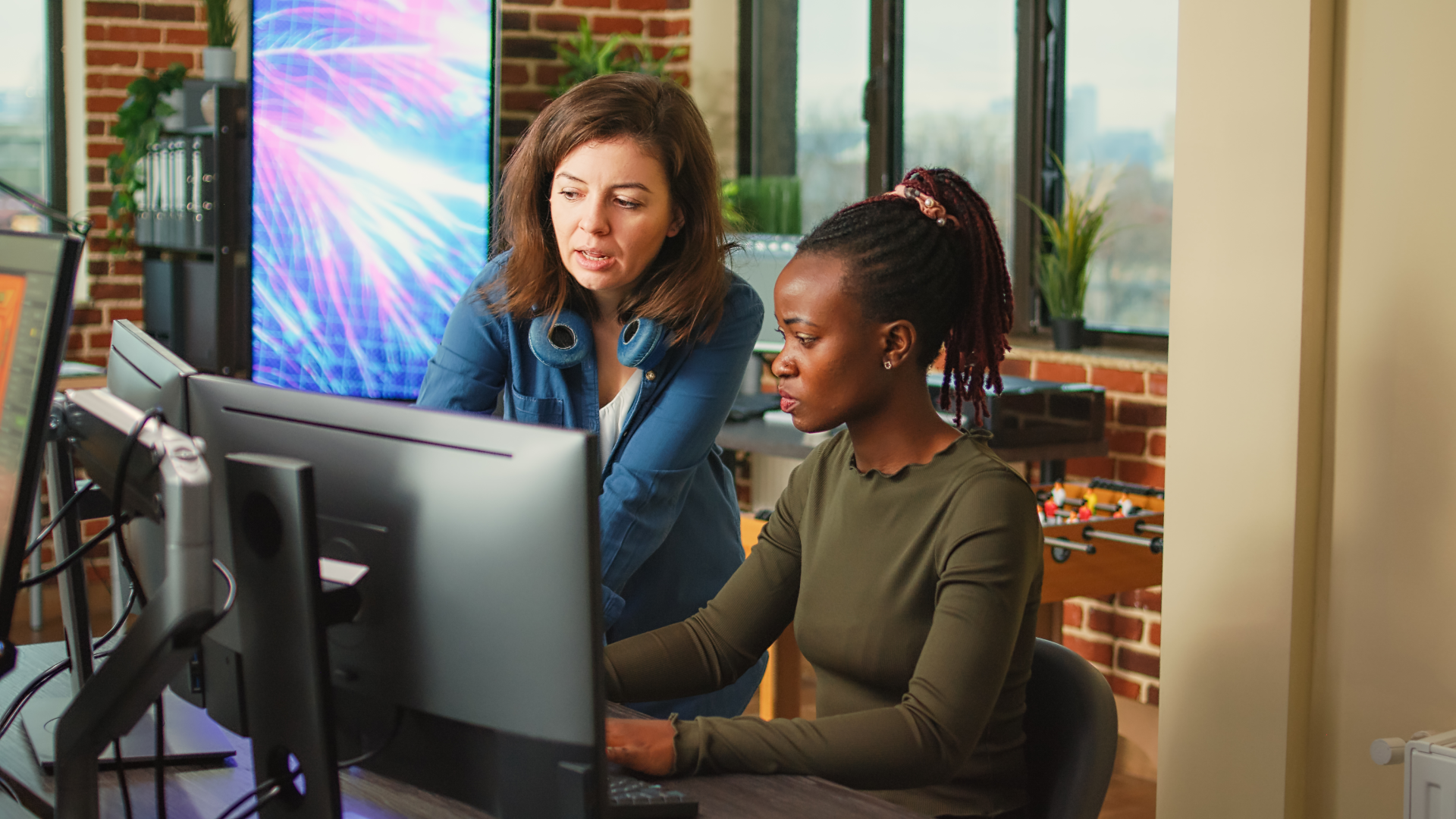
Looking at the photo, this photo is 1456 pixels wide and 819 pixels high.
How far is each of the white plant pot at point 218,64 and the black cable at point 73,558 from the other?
263cm

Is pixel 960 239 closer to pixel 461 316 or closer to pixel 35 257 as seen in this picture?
pixel 461 316

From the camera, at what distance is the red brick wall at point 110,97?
405 cm

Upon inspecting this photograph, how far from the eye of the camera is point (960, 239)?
1340 millimetres

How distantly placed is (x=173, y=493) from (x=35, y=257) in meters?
0.31

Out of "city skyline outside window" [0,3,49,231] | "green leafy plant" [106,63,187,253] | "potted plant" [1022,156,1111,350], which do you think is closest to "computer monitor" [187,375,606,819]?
"potted plant" [1022,156,1111,350]

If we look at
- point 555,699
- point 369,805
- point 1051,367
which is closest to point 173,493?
point 555,699

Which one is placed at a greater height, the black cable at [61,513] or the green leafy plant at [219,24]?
the green leafy plant at [219,24]

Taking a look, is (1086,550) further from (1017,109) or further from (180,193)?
(180,193)

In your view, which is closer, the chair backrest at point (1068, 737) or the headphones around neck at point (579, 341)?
the chair backrest at point (1068, 737)

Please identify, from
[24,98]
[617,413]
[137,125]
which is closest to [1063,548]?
[617,413]

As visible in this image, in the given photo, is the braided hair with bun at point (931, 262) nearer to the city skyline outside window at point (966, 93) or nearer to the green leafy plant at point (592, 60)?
the city skyline outside window at point (966, 93)

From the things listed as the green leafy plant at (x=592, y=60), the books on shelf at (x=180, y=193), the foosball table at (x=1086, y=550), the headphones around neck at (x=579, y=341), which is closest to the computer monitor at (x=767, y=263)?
the foosball table at (x=1086, y=550)

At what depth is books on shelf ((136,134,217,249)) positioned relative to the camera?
10.7ft

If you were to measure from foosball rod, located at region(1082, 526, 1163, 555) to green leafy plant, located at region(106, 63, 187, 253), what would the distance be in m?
2.66
